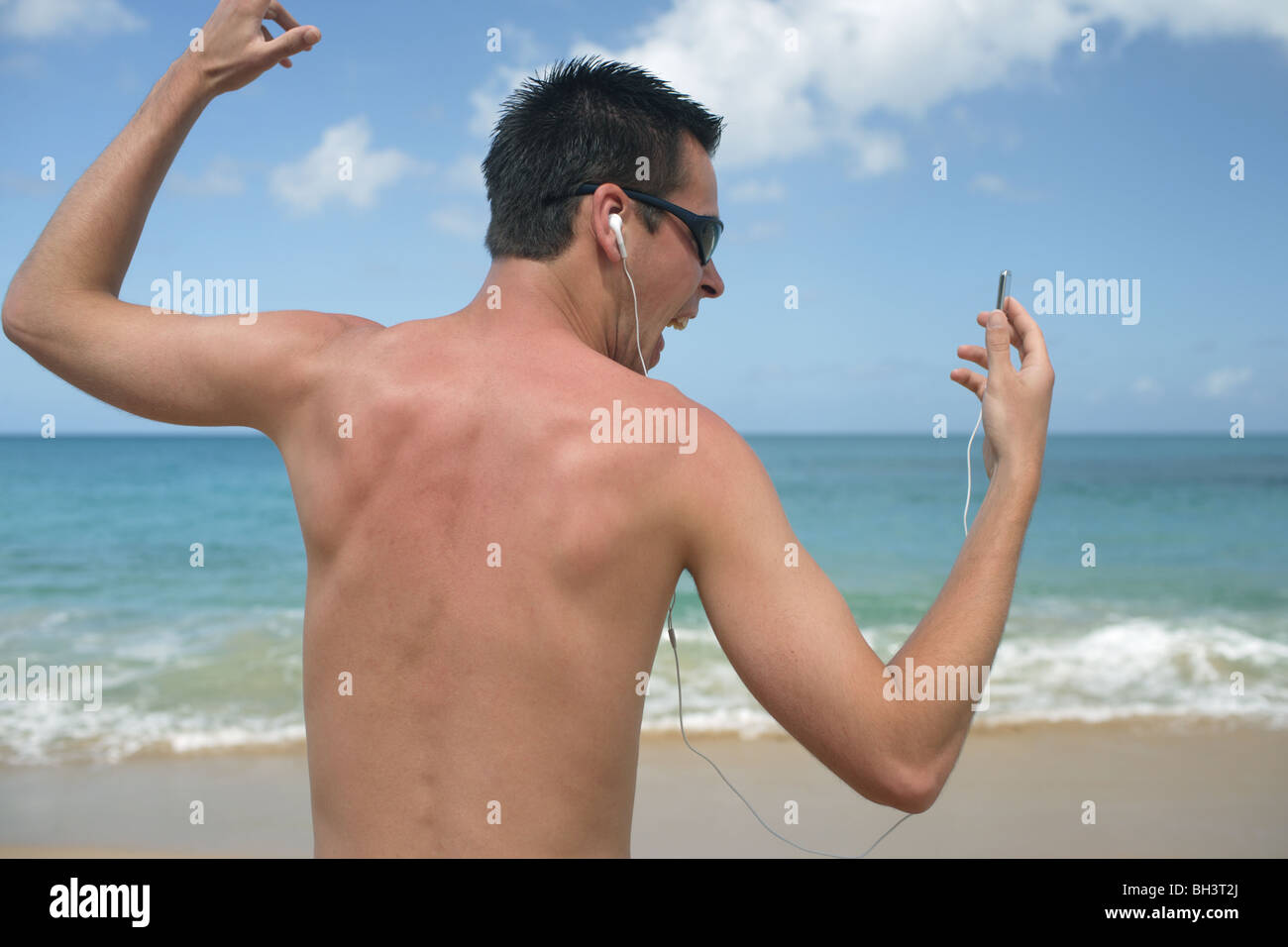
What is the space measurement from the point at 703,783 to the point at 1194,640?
6.70 metres

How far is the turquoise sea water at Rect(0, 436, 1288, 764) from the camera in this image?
26.0ft

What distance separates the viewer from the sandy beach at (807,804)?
18.7ft

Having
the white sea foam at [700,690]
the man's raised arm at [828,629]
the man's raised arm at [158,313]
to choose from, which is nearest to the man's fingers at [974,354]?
the man's raised arm at [828,629]

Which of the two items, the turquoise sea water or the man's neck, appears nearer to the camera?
the man's neck

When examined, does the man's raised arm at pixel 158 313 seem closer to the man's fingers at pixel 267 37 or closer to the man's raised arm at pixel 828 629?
the man's fingers at pixel 267 37

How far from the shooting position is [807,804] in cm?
620

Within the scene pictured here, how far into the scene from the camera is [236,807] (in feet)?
20.4

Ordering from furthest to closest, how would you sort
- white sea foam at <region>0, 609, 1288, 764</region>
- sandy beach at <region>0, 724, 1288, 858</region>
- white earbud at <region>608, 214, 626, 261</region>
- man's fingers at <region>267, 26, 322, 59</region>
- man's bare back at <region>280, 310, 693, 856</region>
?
white sea foam at <region>0, 609, 1288, 764</region> → sandy beach at <region>0, 724, 1288, 858</region> → man's fingers at <region>267, 26, 322, 59</region> → white earbud at <region>608, 214, 626, 261</region> → man's bare back at <region>280, 310, 693, 856</region>

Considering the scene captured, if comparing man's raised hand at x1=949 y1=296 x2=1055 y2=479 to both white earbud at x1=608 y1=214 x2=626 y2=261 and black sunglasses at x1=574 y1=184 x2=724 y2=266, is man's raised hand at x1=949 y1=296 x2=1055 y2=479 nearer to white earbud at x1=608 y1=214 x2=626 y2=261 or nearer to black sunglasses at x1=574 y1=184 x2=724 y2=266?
black sunglasses at x1=574 y1=184 x2=724 y2=266

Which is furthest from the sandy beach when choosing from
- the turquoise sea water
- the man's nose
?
the man's nose

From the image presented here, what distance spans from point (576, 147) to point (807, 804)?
17.6ft

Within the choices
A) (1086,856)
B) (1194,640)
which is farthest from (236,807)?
(1194,640)

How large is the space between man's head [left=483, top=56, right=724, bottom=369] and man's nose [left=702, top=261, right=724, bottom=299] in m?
0.12

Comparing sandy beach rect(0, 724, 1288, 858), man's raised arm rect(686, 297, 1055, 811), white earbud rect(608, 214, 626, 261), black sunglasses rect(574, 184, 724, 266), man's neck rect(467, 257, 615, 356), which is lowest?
sandy beach rect(0, 724, 1288, 858)
